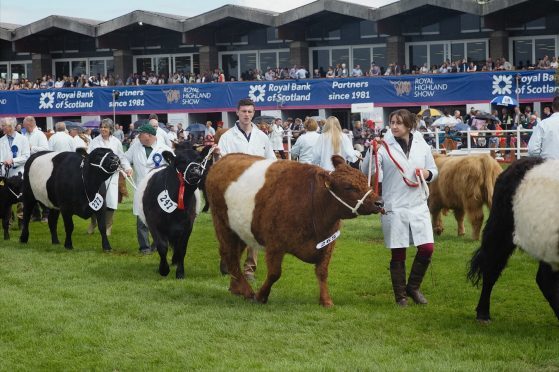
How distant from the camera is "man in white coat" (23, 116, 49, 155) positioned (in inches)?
705

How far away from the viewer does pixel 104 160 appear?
47.0 feet

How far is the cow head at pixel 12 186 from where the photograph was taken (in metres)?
16.5

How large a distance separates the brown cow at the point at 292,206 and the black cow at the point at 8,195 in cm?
770

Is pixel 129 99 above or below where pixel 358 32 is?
below

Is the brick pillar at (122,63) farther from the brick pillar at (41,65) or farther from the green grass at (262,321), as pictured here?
the green grass at (262,321)

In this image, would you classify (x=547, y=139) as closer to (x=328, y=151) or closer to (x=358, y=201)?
(x=358, y=201)

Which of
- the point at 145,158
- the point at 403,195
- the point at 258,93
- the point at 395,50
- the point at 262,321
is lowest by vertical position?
the point at 262,321

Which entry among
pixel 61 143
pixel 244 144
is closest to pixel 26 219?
pixel 61 143

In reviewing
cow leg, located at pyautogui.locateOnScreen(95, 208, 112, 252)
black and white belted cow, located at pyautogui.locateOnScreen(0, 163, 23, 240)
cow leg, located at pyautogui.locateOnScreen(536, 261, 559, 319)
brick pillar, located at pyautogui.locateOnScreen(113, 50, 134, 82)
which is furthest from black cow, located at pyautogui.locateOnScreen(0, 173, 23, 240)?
brick pillar, located at pyautogui.locateOnScreen(113, 50, 134, 82)

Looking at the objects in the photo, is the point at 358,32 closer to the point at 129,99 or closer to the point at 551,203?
the point at 129,99

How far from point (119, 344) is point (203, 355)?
36.1 inches

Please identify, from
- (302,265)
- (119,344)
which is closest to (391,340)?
(119,344)

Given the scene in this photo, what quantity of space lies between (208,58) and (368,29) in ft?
32.5

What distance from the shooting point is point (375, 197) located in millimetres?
9148
